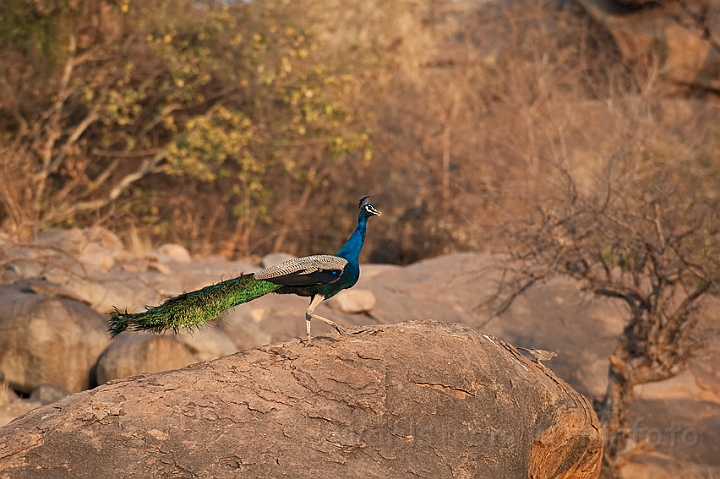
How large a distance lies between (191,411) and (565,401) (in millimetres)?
2468

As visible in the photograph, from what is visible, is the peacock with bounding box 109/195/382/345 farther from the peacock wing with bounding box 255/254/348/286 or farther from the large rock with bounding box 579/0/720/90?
the large rock with bounding box 579/0/720/90

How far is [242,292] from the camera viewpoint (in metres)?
5.41

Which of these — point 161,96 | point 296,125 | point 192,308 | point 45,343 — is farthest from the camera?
point 161,96

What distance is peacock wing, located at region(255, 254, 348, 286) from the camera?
17.7 ft

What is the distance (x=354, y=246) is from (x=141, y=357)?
434 centimetres

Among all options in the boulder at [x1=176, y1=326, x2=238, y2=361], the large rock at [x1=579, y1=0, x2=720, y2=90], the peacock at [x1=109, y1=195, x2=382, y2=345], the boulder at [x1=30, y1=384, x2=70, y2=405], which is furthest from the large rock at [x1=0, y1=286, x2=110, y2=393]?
the large rock at [x1=579, y1=0, x2=720, y2=90]

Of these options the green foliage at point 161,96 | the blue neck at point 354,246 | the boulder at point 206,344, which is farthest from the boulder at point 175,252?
the blue neck at point 354,246

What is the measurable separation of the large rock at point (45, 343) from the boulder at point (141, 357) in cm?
30

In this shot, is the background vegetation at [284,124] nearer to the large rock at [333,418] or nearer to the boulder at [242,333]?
the boulder at [242,333]

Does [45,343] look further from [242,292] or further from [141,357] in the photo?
[242,292]

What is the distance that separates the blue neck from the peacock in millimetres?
47

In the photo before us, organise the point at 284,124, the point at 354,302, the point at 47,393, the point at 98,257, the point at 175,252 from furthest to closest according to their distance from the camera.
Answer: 1. the point at 284,124
2. the point at 175,252
3. the point at 98,257
4. the point at 354,302
5. the point at 47,393

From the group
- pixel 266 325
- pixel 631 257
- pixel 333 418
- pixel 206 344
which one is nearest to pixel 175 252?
pixel 266 325

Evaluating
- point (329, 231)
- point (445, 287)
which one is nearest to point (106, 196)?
point (329, 231)
